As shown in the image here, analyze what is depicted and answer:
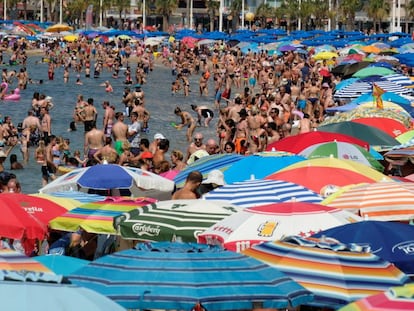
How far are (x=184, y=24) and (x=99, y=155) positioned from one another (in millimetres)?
98440

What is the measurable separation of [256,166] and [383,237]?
191 inches

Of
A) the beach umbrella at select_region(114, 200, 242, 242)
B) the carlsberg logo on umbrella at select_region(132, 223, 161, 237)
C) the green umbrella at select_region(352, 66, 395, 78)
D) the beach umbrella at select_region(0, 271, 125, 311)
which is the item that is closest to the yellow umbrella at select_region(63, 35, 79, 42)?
the green umbrella at select_region(352, 66, 395, 78)

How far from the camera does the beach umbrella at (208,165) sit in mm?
13008

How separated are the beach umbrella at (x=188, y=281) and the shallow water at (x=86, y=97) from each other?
45.3 ft

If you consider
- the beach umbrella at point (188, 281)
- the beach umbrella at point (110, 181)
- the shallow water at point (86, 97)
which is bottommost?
the shallow water at point (86, 97)

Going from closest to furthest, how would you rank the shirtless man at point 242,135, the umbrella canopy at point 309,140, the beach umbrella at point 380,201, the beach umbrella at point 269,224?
the beach umbrella at point 269,224 < the beach umbrella at point 380,201 < the umbrella canopy at point 309,140 < the shirtless man at point 242,135

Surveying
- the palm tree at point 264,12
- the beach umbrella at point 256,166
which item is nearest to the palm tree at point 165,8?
the palm tree at point 264,12

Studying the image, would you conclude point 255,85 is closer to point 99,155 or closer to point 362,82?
point 362,82

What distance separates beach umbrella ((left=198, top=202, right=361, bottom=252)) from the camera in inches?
Result: 339

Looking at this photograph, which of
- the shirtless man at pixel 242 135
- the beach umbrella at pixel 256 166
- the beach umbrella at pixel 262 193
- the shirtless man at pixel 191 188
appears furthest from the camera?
the shirtless man at pixel 242 135

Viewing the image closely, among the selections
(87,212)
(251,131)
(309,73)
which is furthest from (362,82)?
(87,212)

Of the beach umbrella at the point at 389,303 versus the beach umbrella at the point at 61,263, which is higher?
the beach umbrella at the point at 389,303

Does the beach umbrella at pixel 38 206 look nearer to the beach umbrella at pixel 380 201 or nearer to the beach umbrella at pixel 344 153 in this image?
the beach umbrella at pixel 380 201

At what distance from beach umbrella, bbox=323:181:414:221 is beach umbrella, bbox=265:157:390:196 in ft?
3.28
